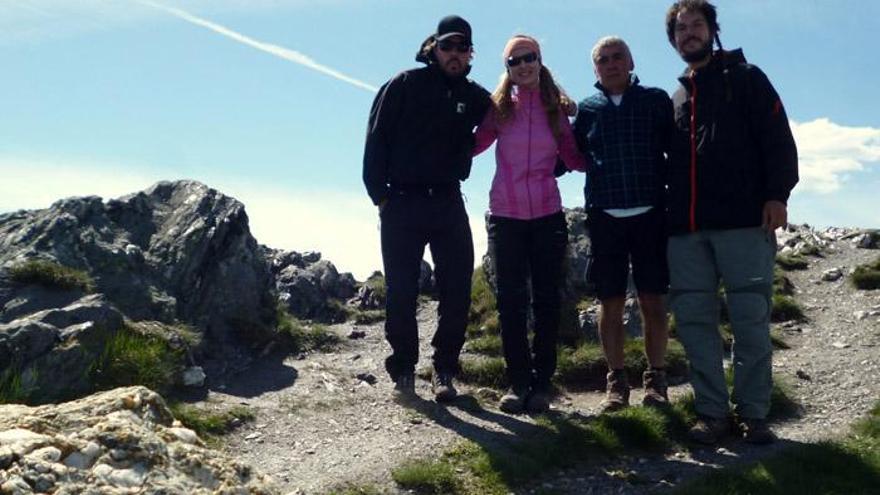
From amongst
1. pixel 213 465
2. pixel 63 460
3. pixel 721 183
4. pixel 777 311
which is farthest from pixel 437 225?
pixel 777 311

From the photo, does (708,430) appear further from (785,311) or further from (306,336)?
(785,311)

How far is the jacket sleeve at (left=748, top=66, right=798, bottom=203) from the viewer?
8.45 meters

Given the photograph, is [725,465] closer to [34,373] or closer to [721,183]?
[721,183]

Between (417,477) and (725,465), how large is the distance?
10.4 ft

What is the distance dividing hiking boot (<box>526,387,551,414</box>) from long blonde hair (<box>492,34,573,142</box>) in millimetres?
2959

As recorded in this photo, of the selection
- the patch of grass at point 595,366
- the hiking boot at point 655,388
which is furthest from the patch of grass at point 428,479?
the patch of grass at point 595,366

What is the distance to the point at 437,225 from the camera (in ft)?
32.7

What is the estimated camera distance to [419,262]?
10.2 m

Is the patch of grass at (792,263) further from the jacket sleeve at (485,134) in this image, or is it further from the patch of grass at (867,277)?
the jacket sleeve at (485,134)

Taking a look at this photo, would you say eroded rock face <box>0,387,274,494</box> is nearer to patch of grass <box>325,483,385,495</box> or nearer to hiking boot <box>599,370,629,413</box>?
patch of grass <box>325,483,385,495</box>

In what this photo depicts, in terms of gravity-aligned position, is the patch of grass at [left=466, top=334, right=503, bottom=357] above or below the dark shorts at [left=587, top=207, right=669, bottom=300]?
below

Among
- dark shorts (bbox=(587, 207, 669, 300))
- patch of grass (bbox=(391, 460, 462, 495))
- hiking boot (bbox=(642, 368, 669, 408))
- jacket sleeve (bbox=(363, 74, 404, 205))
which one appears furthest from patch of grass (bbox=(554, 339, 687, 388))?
patch of grass (bbox=(391, 460, 462, 495))

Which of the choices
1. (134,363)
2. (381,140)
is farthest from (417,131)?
(134,363)

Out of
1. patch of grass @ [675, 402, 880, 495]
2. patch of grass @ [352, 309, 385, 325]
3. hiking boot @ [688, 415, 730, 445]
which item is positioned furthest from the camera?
patch of grass @ [352, 309, 385, 325]
